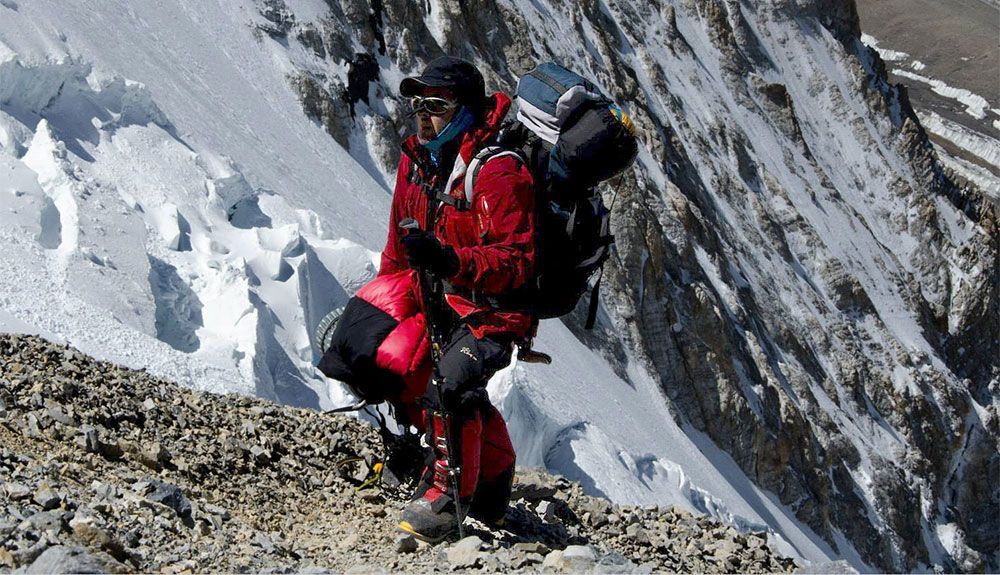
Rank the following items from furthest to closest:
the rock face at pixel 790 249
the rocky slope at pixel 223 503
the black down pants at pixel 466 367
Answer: the rock face at pixel 790 249
the black down pants at pixel 466 367
the rocky slope at pixel 223 503

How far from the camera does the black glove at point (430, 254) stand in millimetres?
5359

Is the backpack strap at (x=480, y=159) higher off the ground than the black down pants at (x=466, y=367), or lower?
higher

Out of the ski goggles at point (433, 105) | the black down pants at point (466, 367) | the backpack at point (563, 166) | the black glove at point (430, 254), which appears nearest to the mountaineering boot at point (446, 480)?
the black down pants at point (466, 367)

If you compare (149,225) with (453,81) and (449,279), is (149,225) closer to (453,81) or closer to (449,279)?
(453,81)

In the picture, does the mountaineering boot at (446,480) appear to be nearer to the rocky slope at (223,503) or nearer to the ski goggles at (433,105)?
the rocky slope at (223,503)

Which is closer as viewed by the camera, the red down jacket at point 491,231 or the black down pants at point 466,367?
the red down jacket at point 491,231

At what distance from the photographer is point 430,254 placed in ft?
17.7

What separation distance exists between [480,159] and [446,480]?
1.72 m

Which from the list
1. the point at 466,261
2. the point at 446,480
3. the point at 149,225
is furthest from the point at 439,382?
the point at 149,225

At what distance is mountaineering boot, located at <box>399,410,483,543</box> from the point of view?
5852mm

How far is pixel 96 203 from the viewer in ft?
34.8

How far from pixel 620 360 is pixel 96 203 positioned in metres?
Result: 17.4

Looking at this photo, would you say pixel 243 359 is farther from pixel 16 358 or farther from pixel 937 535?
pixel 937 535

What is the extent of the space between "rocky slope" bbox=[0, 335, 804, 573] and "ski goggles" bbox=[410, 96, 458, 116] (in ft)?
7.27
